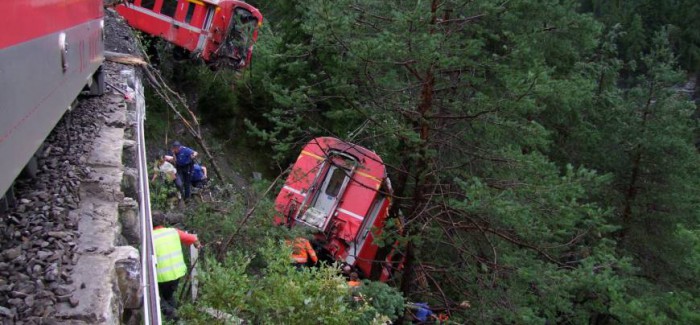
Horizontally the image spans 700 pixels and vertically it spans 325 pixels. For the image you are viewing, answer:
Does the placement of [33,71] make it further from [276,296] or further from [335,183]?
[335,183]

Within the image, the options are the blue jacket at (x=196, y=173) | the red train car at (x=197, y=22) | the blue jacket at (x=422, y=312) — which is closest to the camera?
the blue jacket at (x=422, y=312)

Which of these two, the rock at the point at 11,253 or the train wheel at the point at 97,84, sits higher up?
the rock at the point at 11,253

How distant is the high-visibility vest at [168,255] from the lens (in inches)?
217

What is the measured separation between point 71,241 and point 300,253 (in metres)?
5.41

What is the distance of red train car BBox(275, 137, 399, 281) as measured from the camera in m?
12.1

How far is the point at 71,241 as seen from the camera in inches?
169

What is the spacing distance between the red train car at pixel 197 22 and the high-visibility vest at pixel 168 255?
1333cm

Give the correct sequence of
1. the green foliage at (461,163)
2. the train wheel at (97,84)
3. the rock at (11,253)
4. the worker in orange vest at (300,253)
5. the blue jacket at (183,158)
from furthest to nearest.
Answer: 1. the blue jacket at (183,158)
2. the worker in orange vest at (300,253)
3. the train wheel at (97,84)
4. the green foliage at (461,163)
5. the rock at (11,253)

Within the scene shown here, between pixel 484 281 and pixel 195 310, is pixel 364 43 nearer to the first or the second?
pixel 484 281

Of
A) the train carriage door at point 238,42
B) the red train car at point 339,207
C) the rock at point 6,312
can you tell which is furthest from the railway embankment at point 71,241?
the train carriage door at point 238,42

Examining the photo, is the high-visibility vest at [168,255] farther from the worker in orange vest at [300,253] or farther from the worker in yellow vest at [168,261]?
the worker in orange vest at [300,253]

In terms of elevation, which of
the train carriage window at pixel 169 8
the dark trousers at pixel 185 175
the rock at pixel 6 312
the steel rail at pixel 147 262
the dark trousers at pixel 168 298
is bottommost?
the dark trousers at pixel 185 175

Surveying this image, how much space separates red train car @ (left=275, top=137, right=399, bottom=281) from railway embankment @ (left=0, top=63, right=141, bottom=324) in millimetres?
5962

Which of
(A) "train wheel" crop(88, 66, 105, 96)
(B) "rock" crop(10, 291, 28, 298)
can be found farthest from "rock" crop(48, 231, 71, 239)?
(A) "train wheel" crop(88, 66, 105, 96)
